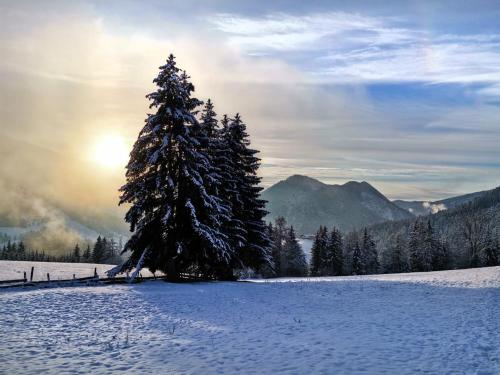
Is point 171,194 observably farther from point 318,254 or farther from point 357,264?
point 318,254

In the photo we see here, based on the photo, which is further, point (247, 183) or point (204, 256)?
point (247, 183)

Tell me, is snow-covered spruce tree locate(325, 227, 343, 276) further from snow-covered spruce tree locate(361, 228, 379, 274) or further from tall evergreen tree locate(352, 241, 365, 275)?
→ snow-covered spruce tree locate(361, 228, 379, 274)

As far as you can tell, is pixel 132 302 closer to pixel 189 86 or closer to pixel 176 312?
pixel 176 312

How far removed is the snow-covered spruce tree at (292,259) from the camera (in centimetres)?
8344

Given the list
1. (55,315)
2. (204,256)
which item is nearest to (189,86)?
(204,256)

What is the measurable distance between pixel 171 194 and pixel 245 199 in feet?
27.6

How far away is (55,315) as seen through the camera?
16.7 m

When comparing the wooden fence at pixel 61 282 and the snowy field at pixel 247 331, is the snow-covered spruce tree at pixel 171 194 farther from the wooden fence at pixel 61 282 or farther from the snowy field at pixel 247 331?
the snowy field at pixel 247 331

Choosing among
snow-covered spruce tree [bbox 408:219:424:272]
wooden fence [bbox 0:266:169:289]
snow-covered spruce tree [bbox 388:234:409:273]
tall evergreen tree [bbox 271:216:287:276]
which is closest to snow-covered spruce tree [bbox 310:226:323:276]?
tall evergreen tree [bbox 271:216:287:276]

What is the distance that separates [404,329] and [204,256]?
642 inches

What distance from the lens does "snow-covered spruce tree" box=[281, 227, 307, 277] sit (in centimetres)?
8344

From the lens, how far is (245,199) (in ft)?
117

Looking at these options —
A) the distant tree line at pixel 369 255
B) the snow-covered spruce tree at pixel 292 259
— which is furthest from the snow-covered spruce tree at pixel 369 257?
the snow-covered spruce tree at pixel 292 259

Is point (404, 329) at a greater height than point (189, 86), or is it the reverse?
point (189, 86)
